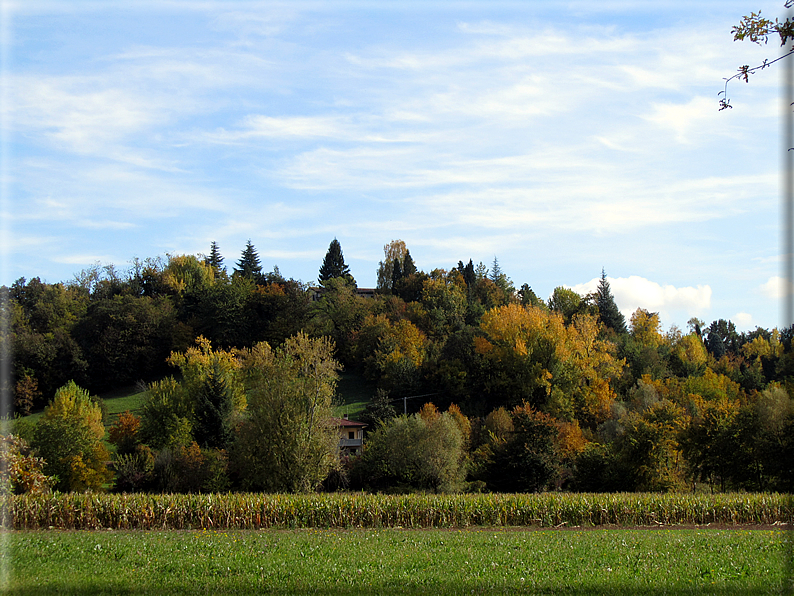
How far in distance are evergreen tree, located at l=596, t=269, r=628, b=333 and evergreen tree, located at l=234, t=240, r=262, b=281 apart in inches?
2455

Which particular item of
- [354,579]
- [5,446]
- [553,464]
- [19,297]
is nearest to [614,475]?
[553,464]

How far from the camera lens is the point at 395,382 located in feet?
250

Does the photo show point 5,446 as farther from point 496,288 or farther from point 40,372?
point 496,288

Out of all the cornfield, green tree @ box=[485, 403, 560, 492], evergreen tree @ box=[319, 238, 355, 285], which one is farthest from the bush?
evergreen tree @ box=[319, 238, 355, 285]

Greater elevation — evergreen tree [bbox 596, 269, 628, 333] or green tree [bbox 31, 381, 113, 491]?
evergreen tree [bbox 596, 269, 628, 333]

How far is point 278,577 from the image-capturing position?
13000mm

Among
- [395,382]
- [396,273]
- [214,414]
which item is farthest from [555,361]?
[396,273]

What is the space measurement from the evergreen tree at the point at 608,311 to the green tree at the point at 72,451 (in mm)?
78877

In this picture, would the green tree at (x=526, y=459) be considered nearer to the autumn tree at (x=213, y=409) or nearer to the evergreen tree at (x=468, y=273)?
the autumn tree at (x=213, y=409)

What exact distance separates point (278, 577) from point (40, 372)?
83462mm

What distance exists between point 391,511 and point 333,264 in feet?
346

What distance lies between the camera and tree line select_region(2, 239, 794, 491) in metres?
39.0

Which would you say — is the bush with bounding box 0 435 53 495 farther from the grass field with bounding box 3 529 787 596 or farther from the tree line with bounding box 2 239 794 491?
the tree line with bounding box 2 239 794 491

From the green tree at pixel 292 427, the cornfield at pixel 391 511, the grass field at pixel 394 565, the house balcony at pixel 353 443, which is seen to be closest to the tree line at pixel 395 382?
the green tree at pixel 292 427
